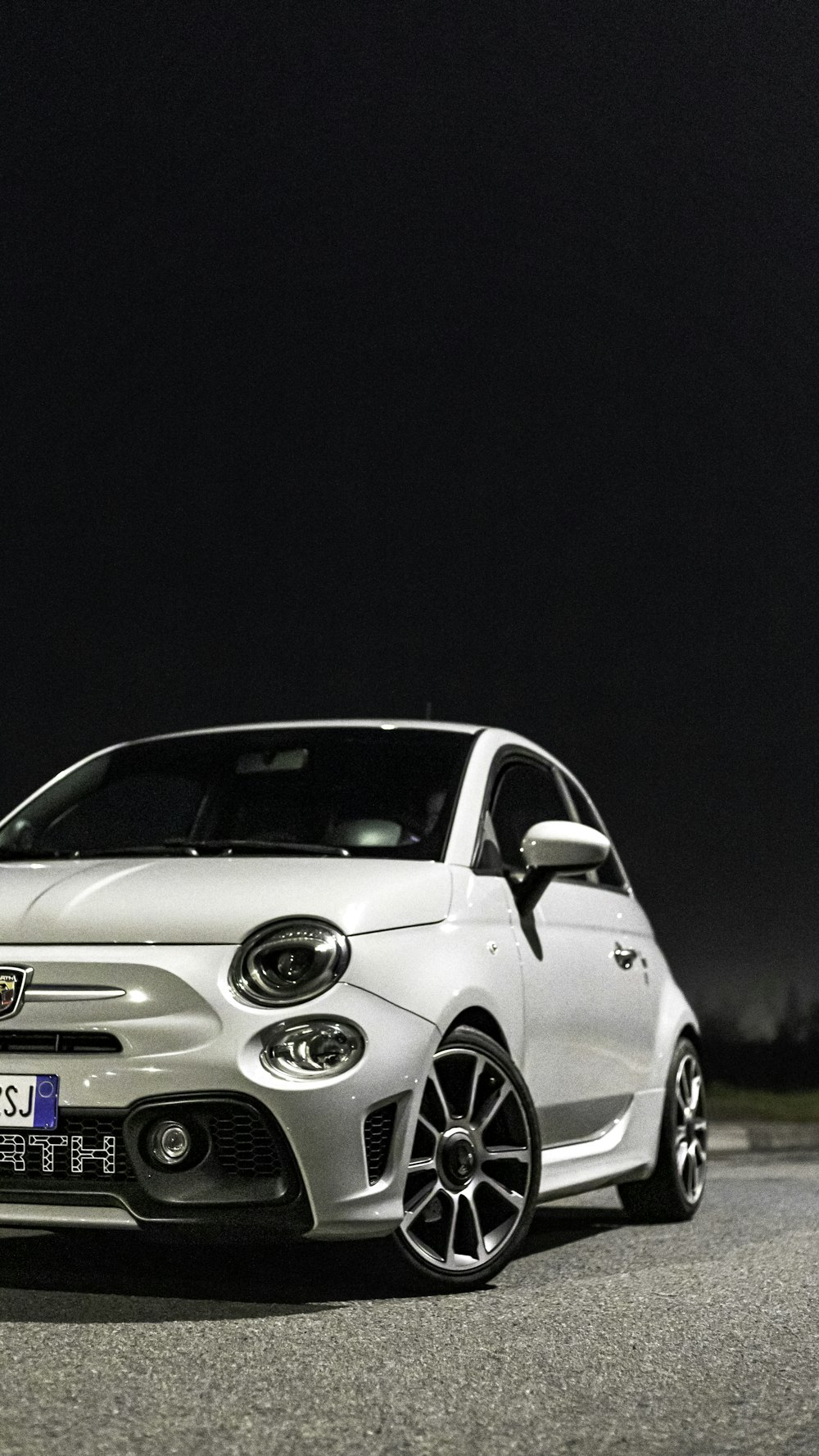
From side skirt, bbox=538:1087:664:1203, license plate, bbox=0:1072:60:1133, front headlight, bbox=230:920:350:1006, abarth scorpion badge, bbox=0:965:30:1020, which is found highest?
front headlight, bbox=230:920:350:1006

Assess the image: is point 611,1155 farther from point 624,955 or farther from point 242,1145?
point 242,1145

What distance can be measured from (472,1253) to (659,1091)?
211 cm

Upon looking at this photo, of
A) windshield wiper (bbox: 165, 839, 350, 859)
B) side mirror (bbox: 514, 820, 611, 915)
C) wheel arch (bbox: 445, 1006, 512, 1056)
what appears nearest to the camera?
wheel arch (bbox: 445, 1006, 512, 1056)

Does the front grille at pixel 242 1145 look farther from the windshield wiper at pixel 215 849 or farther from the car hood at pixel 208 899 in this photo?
the windshield wiper at pixel 215 849

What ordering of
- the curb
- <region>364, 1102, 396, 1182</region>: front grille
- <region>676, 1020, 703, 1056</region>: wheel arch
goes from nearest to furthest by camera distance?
<region>364, 1102, 396, 1182</region>: front grille < <region>676, 1020, 703, 1056</region>: wheel arch < the curb

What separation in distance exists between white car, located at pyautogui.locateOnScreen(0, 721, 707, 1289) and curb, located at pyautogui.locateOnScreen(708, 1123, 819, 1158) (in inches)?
326

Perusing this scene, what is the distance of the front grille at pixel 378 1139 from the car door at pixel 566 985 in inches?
36.8

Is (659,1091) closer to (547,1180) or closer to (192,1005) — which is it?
(547,1180)

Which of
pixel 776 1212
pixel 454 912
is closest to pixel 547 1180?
pixel 454 912

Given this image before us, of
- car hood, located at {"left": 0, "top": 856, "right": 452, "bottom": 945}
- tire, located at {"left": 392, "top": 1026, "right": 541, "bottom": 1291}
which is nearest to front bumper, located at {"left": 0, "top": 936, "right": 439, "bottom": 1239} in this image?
car hood, located at {"left": 0, "top": 856, "right": 452, "bottom": 945}

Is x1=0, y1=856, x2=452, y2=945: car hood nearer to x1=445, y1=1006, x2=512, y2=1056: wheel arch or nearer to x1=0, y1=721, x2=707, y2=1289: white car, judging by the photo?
x1=0, y1=721, x2=707, y2=1289: white car

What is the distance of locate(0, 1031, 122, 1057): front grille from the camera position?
5.26 m

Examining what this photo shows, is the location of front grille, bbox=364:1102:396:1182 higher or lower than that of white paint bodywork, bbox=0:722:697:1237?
lower

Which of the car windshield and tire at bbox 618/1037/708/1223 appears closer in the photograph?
the car windshield
